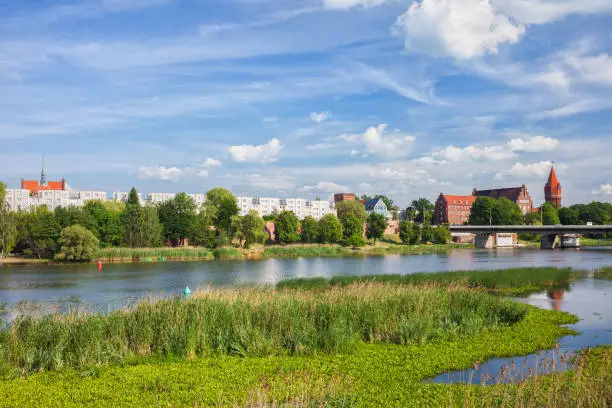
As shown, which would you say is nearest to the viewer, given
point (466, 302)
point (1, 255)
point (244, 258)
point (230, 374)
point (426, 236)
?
point (230, 374)

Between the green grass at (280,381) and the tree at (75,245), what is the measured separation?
59.5 meters

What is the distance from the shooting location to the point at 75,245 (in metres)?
69.6

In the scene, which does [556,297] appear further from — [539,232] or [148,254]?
[539,232]

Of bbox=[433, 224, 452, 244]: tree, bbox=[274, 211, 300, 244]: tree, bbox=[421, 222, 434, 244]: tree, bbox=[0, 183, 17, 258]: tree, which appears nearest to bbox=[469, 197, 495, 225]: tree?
bbox=[433, 224, 452, 244]: tree

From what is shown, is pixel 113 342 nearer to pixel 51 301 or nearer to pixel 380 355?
pixel 380 355

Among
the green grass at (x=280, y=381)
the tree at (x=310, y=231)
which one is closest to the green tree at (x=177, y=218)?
the tree at (x=310, y=231)

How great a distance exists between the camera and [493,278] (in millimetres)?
36719

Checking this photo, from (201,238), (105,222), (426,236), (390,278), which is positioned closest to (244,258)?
(201,238)

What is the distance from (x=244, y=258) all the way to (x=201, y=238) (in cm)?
1436

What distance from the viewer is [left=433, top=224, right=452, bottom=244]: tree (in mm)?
124012

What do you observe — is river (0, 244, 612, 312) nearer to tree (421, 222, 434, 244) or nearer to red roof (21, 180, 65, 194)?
tree (421, 222, 434, 244)

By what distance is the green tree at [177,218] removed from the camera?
325 feet

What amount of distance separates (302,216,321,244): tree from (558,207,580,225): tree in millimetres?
104428

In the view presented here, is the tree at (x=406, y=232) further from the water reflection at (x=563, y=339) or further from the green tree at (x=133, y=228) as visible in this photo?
the water reflection at (x=563, y=339)
